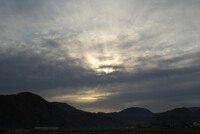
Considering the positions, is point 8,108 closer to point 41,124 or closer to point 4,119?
point 4,119

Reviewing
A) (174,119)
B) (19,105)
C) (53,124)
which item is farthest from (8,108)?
(174,119)

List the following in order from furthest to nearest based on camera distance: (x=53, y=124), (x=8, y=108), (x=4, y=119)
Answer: (x=53, y=124) < (x=8, y=108) < (x=4, y=119)

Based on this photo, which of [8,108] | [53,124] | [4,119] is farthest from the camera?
[53,124]

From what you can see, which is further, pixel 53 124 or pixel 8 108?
pixel 53 124

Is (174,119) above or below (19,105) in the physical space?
below

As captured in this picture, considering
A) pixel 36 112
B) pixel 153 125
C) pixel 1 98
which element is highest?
pixel 1 98

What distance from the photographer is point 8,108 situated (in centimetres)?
18575

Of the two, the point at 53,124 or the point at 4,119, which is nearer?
the point at 4,119

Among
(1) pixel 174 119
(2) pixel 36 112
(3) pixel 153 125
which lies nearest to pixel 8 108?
(2) pixel 36 112

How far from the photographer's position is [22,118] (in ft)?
597

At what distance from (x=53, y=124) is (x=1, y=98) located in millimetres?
53668

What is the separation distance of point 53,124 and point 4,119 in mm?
45038

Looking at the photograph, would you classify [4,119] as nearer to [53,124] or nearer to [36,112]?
[36,112]

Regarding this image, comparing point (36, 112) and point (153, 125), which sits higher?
point (36, 112)
